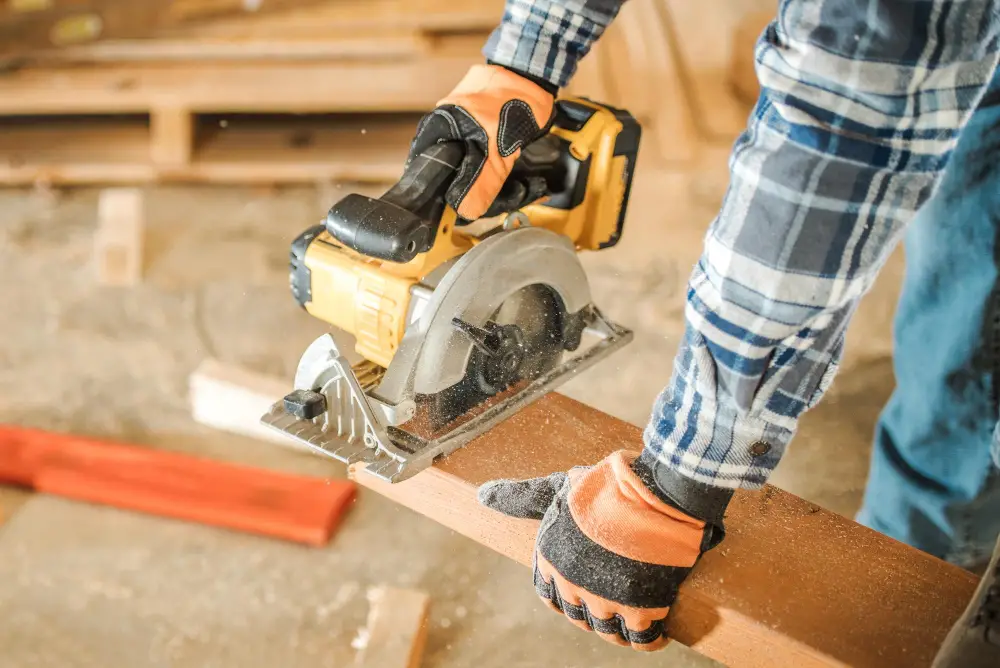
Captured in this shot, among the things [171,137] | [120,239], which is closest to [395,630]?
[120,239]

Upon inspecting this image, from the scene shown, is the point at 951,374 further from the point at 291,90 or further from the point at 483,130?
the point at 291,90

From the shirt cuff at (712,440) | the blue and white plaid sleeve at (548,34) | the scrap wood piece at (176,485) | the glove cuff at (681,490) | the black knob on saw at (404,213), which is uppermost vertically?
the blue and white plaid sleeve at (548,34)

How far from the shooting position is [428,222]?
48.9 inches

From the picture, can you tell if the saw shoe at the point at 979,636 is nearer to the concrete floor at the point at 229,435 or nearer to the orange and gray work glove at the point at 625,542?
the orange and gray work glove at the point at 625,542

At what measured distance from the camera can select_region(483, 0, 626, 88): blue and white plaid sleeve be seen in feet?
4.39

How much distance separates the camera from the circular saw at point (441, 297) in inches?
49.2

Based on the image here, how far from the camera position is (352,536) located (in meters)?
1.83

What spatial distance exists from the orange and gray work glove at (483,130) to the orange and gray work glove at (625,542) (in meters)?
0.46

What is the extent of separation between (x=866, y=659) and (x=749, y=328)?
0.46 metres

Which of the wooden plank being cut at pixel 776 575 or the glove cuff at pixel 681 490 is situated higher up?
the glove cuff at pixel 681 490

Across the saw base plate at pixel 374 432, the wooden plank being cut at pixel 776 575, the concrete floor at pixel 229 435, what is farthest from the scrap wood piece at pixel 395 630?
the saw base plate at pixel 374 432

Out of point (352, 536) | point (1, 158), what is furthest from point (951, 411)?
point (1, 158)

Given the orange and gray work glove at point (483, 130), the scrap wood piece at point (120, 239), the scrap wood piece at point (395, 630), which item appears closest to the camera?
the orange and gray work glove at point (483, 130)

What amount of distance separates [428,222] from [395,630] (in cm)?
73
